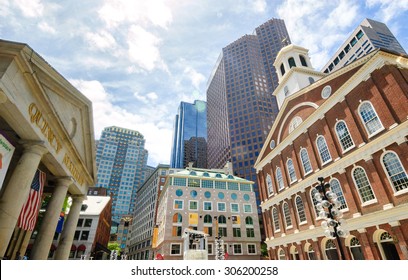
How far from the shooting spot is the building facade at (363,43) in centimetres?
8025

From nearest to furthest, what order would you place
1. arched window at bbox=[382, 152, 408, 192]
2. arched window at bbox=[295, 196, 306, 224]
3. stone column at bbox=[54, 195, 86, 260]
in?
1. arched window at bbox=[382, 152, 408, 192]
2. stone column at bbox=[54, 195, 86, 260]
3. arched window at bbox=[295, 196, 306, 224]

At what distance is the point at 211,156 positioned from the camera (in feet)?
385

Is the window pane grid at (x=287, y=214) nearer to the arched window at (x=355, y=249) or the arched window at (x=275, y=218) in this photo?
the arched window at (x=275, y=218)

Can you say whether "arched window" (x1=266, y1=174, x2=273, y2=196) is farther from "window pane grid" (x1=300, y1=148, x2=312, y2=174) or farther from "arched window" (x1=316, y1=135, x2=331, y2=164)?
"arched window" (x1=316, y1=135, x2=331, y2=164)

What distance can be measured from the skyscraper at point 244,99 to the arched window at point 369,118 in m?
64.1

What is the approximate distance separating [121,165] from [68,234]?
448ft

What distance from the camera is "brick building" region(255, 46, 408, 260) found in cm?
1387

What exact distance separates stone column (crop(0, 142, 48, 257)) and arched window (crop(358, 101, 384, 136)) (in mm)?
20621

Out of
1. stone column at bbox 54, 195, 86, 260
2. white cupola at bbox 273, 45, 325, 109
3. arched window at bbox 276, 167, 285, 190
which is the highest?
white cupola at bbox 273, 45, 325, 109

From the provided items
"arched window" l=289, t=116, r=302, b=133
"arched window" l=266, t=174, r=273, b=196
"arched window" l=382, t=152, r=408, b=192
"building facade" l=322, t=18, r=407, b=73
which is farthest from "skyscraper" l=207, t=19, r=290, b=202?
"arched window" l=382, t=152, r=408, b=192

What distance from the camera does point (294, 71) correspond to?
30844mm

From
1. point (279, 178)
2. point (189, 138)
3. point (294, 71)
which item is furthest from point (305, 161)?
point (189, 138)

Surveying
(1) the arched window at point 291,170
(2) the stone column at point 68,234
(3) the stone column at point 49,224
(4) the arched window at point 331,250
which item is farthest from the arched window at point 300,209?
(3) the stone column at point 49,224

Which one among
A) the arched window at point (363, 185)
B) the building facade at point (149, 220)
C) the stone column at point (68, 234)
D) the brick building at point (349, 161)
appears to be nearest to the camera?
the brick building at point (349, 161)
